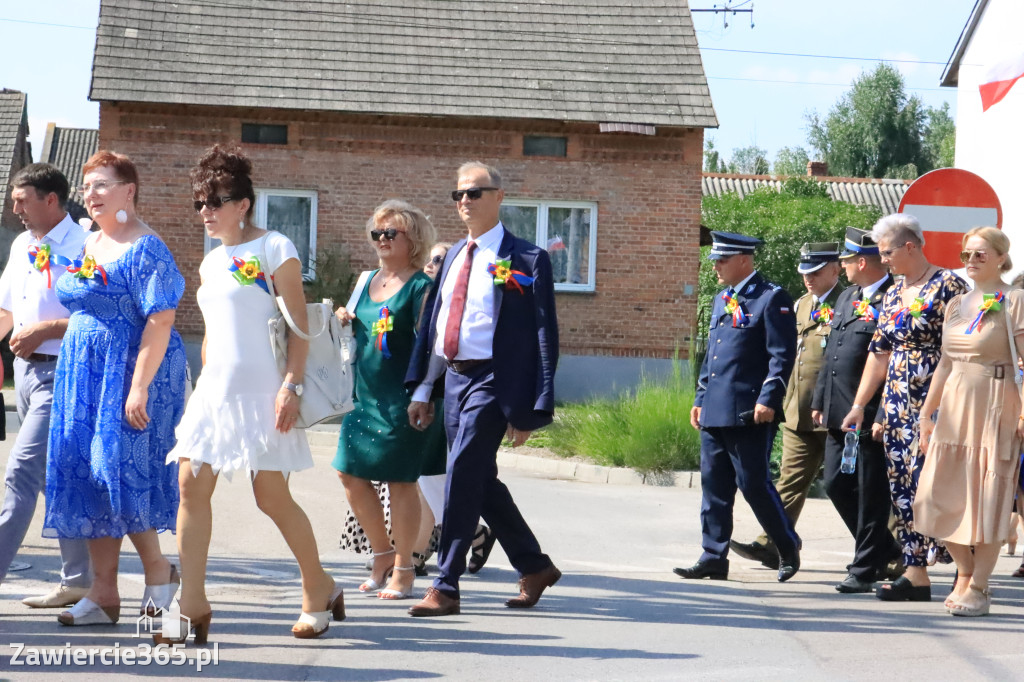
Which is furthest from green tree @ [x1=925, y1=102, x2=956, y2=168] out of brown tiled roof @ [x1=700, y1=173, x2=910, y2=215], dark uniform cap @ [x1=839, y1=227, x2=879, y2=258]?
dark uniform cap @ [x1=839, y1=227, x2=879, y2=258]

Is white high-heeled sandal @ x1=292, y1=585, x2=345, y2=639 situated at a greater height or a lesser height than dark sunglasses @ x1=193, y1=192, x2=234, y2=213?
lesser

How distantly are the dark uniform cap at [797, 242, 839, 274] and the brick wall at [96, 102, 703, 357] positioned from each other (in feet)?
43.3

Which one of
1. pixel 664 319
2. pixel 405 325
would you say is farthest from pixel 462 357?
pixel 664 319

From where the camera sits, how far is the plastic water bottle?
7285 mm

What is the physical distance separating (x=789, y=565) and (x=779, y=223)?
82.8 ft

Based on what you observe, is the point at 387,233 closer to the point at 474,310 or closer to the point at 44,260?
the point at 474,310

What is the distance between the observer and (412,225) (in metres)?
6.90

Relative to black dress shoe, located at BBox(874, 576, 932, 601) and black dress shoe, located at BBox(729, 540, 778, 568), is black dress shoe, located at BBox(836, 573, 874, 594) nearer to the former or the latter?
black dress shoe, located at BBox(874, 576, 932, 601)

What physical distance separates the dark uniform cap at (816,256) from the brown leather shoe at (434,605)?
3.39m

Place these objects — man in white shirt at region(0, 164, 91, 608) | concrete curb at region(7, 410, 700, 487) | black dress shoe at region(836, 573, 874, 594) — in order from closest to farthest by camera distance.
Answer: man in white shirt at region(0, 164, 91, 608), black dress shoe at region(836, 573, 874, 594), concrete curb at region(7, 410, 700, 487)

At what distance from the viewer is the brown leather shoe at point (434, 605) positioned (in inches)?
244

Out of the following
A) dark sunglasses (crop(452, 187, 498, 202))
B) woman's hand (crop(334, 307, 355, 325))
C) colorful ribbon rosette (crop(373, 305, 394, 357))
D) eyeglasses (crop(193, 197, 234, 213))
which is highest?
dark sunglasses (crop(452, 187, 498, 202))

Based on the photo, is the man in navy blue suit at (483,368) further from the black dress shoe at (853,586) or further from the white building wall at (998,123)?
the white building wall at (998,123)

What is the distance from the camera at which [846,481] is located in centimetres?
763
